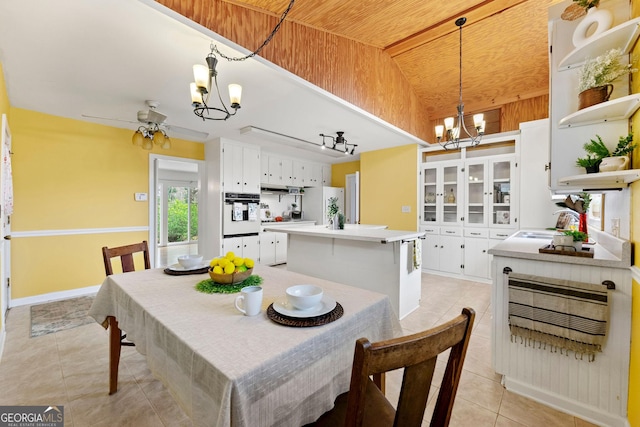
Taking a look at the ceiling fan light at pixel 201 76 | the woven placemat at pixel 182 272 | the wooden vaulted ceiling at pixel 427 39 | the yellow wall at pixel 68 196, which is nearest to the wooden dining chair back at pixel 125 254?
the woven placemat at pixel 182 272

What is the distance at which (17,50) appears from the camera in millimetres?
2076

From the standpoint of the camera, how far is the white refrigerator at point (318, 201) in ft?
21.4

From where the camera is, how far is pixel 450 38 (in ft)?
11.4

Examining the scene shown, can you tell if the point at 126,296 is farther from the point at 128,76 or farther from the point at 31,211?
the point at 31,211

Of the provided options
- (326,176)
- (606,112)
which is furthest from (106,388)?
(326,176)

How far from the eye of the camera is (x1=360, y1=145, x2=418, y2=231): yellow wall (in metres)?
5.02

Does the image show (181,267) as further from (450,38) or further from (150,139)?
(450,38)

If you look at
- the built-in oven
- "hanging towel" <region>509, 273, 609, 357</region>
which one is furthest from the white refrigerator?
"hanging towel" <region>509, 273, 609, 357</region>

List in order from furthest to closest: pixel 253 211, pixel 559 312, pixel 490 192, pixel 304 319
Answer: pixel 253 211 < pixel 490 192 < pixel 559 312 < pixel 304 319

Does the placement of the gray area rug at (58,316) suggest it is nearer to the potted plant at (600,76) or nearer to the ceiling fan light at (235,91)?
the ceiling fan light at (235,91)

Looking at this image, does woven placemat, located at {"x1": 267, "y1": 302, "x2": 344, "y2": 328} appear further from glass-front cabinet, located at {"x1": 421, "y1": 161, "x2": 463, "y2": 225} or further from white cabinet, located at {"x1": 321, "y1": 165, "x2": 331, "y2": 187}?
white cabinet, located at {"x1": 321, "y1": 165, "x2": 331, "y2": 187}

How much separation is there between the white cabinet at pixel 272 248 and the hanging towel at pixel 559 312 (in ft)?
14.3

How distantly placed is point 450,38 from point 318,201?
162 inches

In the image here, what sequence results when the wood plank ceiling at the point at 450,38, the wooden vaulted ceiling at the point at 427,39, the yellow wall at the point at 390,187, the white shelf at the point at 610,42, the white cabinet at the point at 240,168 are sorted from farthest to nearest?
the yellow wall at the point at 390,187 < the white cabinet at the point at 240,168 < the wood plank ceiling at the point at 450,38 < the wooden vaulted ceiling at the point at 427,39 < the white shelf at the point at 610,42
